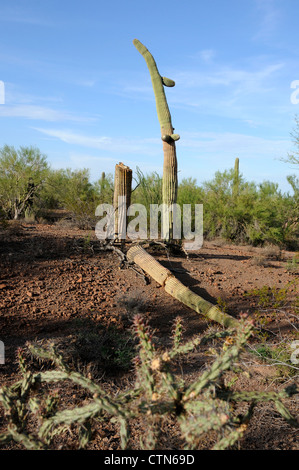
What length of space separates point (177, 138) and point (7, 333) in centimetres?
542

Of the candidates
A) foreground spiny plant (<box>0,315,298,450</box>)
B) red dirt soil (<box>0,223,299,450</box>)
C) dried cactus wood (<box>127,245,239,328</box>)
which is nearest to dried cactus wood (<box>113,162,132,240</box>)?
dried cactus wood (<box>127,245,239,328</box>)

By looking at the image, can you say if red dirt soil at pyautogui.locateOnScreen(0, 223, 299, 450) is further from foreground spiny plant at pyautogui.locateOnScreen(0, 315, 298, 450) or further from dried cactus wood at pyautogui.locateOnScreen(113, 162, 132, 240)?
foreground spiny plant at pyautogui.locateOnScreen(0, 315, 298, 450)

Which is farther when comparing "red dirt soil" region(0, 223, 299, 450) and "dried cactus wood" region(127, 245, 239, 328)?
"dried cactus wood" region(127, 245, 239, 328)

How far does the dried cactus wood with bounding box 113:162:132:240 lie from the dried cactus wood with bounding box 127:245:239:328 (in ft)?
1.90

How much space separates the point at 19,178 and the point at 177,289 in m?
10.1

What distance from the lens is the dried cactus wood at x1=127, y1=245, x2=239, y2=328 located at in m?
5.94

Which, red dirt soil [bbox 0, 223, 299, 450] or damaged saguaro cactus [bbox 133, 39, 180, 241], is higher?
damaged saguaro cactus [bbox 133, 39, 180, 241]

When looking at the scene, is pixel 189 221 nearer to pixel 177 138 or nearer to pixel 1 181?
pixel 177 138

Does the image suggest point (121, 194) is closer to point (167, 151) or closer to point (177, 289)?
point (167, 151)

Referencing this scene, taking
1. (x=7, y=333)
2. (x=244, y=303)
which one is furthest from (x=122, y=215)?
(x=7, y=333)

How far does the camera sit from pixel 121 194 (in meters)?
7.94

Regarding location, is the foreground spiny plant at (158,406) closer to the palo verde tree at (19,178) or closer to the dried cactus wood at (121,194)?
the dried cactus wood at (121,194)

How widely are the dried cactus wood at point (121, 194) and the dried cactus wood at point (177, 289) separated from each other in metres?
0.58

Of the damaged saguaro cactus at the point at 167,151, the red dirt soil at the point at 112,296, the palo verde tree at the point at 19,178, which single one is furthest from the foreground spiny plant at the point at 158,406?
the palo verde tree at the point at 19,178
